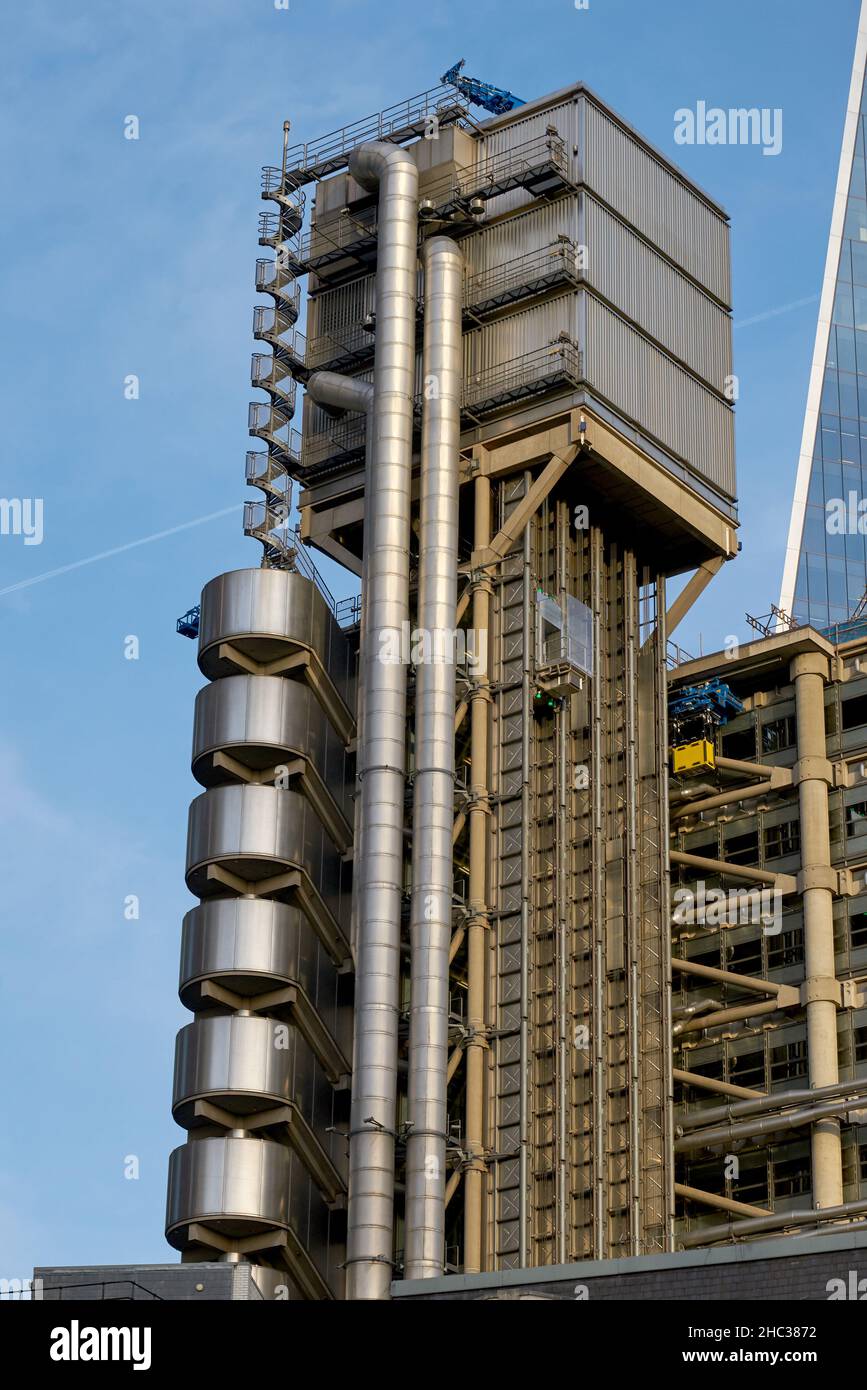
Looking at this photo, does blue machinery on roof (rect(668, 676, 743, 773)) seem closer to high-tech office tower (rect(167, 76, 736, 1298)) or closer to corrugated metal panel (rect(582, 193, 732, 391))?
high-tech office tower (rect(167, 76, 736, 1298))

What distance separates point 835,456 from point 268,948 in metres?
82.6

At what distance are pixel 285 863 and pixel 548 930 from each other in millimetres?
9130

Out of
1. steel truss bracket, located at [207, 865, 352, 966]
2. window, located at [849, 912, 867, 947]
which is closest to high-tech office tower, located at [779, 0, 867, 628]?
window, located at [849, 912, 867, 947]

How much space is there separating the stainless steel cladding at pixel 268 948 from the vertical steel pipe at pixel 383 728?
3.63 m

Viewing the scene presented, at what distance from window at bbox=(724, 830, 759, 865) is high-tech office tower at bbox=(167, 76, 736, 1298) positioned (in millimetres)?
6117

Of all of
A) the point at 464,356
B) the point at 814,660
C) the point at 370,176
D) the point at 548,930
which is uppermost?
the point at 370,176

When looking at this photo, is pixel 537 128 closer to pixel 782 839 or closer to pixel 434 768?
pixel 434 768

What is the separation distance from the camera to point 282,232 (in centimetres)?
9825

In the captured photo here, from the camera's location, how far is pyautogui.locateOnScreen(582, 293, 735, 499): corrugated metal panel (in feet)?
297

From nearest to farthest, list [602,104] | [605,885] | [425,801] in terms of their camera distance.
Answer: [425,801], [605,885], [602,104]

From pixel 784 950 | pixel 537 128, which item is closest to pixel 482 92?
pixel 537 128

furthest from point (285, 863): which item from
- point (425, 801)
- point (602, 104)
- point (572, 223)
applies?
point (602, 104)

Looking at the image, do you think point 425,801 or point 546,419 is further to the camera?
point 546,419

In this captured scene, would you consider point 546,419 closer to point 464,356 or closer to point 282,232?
point 464,356
